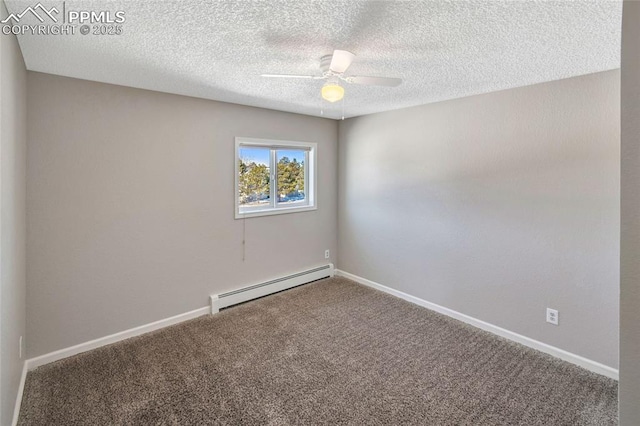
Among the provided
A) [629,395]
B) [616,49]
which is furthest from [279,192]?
[629,395]

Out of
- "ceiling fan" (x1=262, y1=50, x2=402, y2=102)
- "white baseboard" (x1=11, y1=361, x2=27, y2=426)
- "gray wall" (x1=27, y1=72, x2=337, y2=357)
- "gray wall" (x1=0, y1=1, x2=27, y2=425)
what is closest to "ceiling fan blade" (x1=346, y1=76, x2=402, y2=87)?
"ceiling fan" (x1=262, y1=50, x2=402, y2=102)

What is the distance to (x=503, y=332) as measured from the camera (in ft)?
9.52

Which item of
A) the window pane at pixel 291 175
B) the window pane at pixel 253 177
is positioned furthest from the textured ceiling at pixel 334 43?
the window pane at pixel 291 175

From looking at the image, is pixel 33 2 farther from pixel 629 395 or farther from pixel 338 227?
pixel 338 227

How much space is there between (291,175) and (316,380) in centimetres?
260

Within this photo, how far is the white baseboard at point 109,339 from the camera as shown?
95.3 inches

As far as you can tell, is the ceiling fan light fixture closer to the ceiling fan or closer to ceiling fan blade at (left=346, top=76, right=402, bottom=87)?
the ceiling fan

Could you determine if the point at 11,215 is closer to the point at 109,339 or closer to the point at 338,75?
the point at 109,339

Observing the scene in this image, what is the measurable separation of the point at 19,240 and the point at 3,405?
1.01 metres

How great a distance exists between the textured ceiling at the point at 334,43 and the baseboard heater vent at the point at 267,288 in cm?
218

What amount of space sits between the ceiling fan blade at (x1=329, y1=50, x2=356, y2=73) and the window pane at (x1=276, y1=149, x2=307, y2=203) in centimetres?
218

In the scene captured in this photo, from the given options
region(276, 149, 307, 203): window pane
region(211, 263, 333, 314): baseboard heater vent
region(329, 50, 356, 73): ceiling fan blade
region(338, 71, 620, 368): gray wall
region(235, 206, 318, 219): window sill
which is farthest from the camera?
region(276, 149, 307, 203): window pane

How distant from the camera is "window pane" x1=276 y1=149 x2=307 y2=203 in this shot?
4.05 m

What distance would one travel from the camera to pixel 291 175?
417cm
